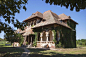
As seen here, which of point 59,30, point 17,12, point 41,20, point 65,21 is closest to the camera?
point 17,12

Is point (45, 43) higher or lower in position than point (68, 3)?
lower

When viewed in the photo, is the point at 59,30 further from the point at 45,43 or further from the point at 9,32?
the point at 9,32

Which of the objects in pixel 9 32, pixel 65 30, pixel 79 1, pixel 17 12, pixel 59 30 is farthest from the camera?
pixel 65 30

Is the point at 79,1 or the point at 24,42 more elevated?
the point at 79,1

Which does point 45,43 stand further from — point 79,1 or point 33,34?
point 79,1

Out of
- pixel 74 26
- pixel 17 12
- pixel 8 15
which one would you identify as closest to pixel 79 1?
pixel 17 12

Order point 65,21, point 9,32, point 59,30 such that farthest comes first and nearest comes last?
point 65,21 < point 59,30 < point 9,32

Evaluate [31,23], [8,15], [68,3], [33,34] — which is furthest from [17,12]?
[31,23]

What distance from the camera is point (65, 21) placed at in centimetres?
2575

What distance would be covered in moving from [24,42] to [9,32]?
70.1ft

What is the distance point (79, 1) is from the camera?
5418 millimetres

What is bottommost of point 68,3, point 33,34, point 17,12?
point 33,34

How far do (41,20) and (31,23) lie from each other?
11.8 feet

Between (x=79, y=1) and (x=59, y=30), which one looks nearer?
(x=79, y=1)
